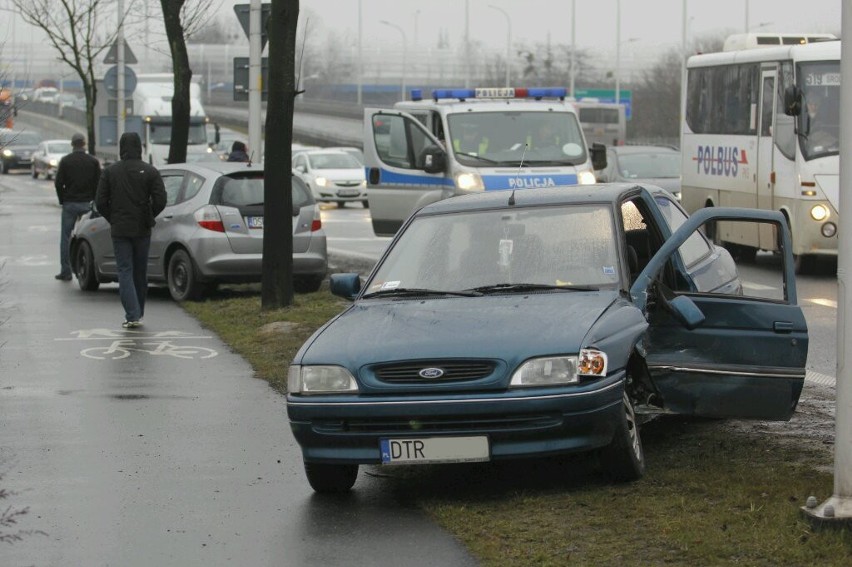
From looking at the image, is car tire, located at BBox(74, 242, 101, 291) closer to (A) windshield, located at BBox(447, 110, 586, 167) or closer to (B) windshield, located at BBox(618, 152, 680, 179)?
(A) windshield, located at BBox(447, 110, 586, 167)

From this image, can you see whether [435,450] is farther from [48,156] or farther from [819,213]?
[48,156]

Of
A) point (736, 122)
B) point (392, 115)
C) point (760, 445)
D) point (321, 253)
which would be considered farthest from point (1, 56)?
point (736, 122)

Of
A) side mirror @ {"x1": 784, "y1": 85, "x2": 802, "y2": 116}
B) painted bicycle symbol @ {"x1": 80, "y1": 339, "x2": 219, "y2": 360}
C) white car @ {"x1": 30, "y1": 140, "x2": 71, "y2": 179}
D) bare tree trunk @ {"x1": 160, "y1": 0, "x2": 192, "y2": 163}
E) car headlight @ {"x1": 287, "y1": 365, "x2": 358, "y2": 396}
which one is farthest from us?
white car @ {"x1": 30, "y1": 140, "x2": 71, "y2": 179}

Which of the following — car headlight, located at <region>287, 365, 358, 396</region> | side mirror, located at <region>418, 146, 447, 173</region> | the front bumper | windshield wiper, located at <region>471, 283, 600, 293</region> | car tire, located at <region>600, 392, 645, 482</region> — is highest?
side mirror, located at <region>418, 146, 447, 173</region>

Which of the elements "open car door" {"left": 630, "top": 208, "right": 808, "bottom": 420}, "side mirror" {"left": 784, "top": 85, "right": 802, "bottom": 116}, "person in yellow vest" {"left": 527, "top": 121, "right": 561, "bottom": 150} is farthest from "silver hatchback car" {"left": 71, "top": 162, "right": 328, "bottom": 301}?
"open car door" {"left": 630, "top": 208, "right": 808, "bottom": 420}

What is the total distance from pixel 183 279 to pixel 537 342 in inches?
450

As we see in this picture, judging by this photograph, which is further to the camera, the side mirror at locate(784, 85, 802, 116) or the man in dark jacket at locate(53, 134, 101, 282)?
the man in dark jacket at locate(53, 134, 101, 282)

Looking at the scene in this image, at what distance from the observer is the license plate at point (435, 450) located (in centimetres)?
742

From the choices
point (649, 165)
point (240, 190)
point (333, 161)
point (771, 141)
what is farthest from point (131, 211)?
point (333, 161)

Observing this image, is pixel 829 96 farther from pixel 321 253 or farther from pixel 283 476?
pixel 283 476

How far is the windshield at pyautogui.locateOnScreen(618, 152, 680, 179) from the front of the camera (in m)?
30.3

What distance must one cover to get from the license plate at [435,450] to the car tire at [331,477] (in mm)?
489

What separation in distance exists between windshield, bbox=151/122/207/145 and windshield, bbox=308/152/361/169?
966cm

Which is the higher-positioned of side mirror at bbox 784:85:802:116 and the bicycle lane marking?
side mirror at bbox 784:85:802:116
